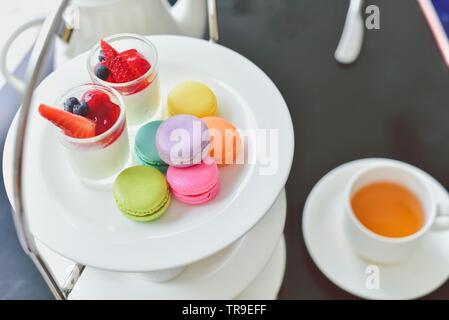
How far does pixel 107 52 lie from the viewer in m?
0.56

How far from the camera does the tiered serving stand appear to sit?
1.68 ft

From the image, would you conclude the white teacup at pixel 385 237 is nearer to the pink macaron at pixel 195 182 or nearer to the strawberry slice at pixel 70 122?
the pink macaron at pixel 195 182

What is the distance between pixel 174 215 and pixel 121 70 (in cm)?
15

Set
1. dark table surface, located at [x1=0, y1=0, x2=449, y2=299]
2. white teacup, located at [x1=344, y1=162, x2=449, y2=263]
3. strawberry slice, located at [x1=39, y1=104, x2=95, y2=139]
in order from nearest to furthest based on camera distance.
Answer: strawberry slice, located at [x1=39, y1=104, x2=95, y2=139] < white teacup, located at [x1=344, y1=162, x2=449, y2=263] < dark table surface, located at [x1=0, y1=0, x2=449, y2=299]

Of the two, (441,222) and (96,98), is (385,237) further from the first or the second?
(96,98)

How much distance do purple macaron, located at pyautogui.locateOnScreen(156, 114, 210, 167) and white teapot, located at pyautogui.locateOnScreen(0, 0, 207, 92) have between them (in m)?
0.16

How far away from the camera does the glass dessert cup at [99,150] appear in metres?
0.53

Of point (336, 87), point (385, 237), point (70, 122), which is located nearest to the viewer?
point (70, 122)

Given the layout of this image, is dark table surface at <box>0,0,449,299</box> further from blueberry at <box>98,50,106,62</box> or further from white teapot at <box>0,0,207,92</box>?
blueberry at <box>98,50,106,62</box>

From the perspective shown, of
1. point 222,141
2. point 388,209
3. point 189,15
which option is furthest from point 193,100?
point 388,209

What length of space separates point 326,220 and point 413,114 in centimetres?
Answer: 21

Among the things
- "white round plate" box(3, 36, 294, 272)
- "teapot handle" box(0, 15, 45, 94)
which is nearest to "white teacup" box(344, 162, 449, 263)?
"white round plate" box(3, 36, 294, 272)

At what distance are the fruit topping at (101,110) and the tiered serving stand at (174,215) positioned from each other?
63 mm
